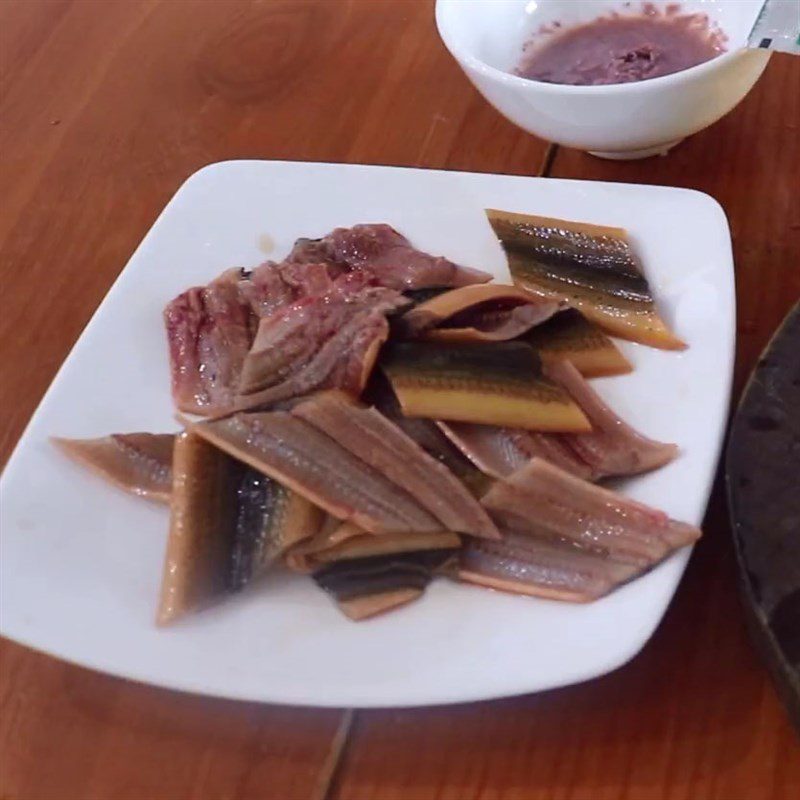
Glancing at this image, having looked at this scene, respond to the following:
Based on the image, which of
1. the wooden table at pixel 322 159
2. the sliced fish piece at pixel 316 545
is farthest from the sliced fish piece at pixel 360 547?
the wooden table at pixel 322 159

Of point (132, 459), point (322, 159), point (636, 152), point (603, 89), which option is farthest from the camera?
point (322, 159)

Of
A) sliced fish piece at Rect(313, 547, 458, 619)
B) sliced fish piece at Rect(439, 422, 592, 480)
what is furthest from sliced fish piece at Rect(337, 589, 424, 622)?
sliced fish piece at Rect(439, 422, 592, 480)

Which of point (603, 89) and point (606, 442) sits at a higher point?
point (603, 89)

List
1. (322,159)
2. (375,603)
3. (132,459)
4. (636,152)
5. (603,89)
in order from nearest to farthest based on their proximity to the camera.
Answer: (375,603), (132,459), (603,89), (636,152), (322,159)

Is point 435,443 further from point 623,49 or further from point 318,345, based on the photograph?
point 623,49

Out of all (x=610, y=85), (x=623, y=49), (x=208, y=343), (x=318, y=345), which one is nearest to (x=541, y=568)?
(x=318, y=345)

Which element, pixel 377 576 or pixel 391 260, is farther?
pixel 391 260

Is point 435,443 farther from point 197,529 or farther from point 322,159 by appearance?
point 322,159
